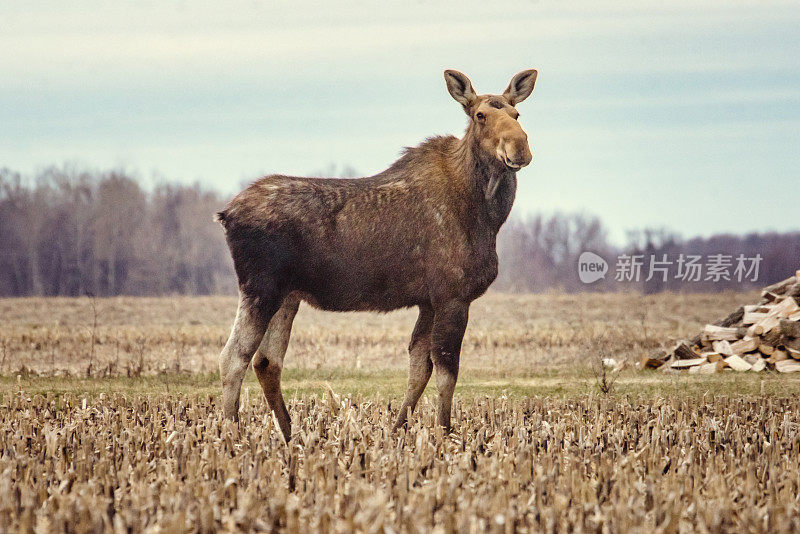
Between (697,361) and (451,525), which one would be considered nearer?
(451,525)

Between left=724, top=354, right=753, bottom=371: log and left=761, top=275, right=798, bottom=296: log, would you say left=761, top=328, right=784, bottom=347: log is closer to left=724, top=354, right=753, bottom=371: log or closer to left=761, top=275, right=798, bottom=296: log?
left=724, top=354, right=753, bottom=371: log

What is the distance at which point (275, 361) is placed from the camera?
931 cm

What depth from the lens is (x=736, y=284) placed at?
197ft

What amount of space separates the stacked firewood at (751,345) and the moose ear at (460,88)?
373 inches

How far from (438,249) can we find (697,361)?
399 inches

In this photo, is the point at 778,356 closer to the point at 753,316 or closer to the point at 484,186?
the point at 753,316

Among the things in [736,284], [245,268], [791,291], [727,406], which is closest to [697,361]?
[791,291]

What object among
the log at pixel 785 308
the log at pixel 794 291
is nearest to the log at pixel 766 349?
the log at pixel 785 308

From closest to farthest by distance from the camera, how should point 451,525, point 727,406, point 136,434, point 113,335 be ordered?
1. point 451,525
2. point 136,434
3. point 727,406
4. point 113,335

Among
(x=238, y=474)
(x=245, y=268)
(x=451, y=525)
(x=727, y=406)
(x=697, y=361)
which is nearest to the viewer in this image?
(x=451, y=525)

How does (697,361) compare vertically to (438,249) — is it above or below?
below

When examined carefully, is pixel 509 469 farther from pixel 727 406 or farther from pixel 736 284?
pixel 736 284

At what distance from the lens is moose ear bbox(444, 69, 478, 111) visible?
9.52m

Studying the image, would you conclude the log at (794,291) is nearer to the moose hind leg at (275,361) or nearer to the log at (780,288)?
the log at (780,288)
